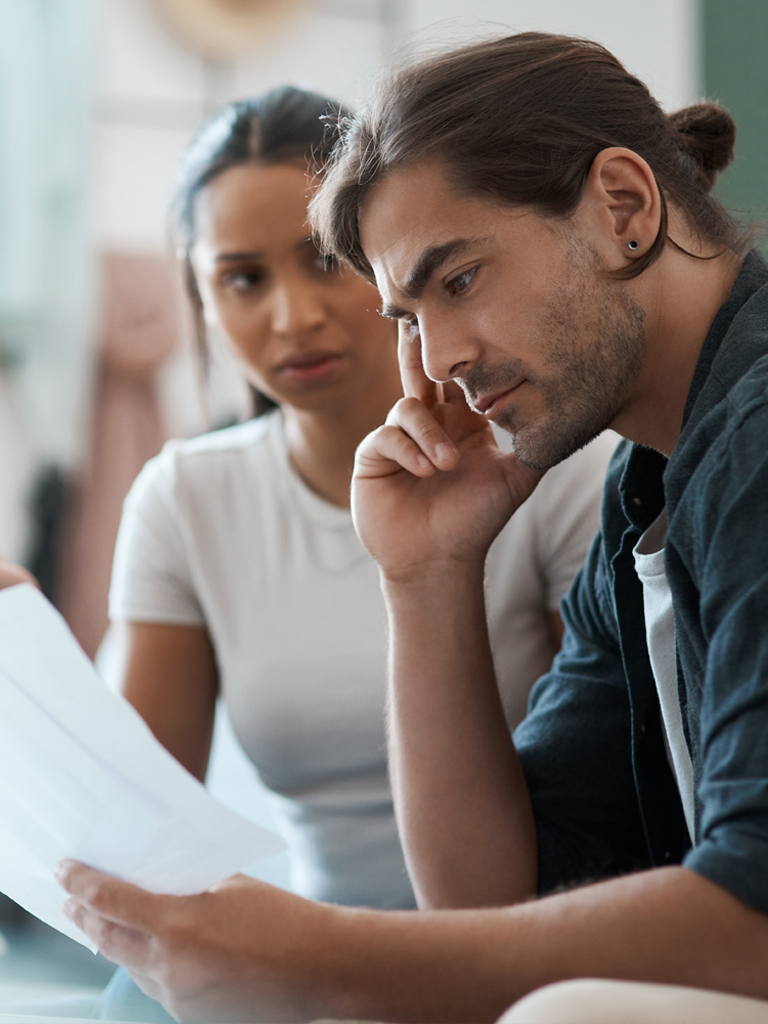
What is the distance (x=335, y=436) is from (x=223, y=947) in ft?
2.50

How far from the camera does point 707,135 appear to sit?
0.96 metres

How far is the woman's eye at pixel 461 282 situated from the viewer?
32.3 inches

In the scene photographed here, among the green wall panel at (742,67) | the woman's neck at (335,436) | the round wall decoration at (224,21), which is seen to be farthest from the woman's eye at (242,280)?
the green wall panel at (742,67)

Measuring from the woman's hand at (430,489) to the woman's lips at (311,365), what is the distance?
21 cm

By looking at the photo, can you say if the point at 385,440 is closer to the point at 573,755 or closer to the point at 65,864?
the point at 573,755

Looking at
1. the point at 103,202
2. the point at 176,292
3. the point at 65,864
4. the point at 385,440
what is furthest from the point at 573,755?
the point at 103,202

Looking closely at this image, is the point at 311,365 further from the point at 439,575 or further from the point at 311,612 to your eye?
the point at 439,575

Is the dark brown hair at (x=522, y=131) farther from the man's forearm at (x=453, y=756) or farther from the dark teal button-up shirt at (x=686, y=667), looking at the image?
the man's forearm at (x=453, y=756)

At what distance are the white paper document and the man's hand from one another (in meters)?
0.05

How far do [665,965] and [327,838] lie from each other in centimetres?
71

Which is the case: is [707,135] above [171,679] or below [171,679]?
above

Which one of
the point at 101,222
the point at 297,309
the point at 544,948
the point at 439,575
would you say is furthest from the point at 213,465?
the point at 101,222

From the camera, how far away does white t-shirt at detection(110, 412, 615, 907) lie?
1.22 meters

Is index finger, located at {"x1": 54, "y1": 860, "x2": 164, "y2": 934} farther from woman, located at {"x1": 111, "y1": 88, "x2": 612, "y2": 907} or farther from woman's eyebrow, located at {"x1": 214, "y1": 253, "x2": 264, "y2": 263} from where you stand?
woman's eyebrow, located at {"x1": 214, "y1": 253, "x2": 264, "y2": 263}
